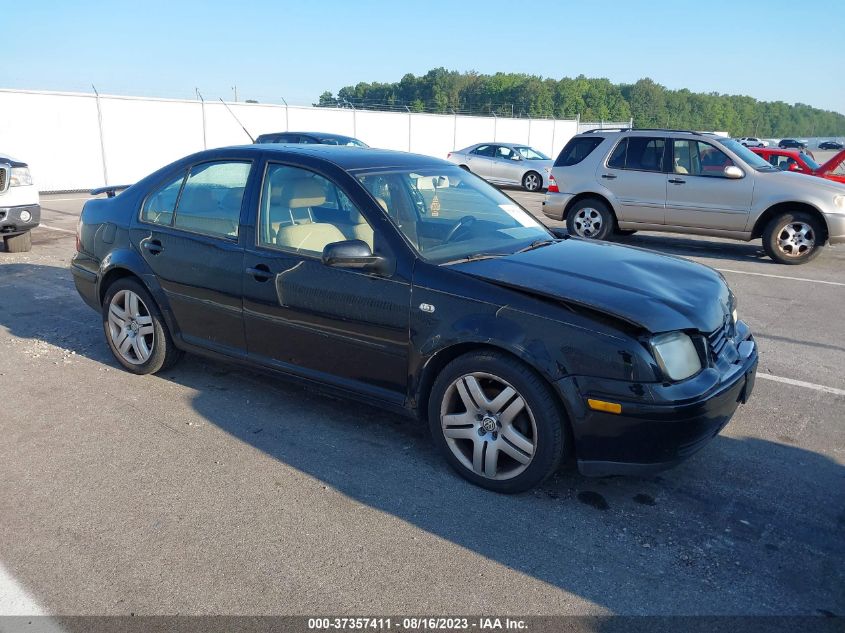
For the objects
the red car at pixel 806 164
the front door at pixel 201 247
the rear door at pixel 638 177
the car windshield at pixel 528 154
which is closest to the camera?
the front door at pixel 201 247

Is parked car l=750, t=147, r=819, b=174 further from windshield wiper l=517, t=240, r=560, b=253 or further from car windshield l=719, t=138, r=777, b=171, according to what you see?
windshield wiper l=517, t=240, r=560, b=253

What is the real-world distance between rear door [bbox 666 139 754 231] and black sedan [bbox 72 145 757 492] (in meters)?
6.49

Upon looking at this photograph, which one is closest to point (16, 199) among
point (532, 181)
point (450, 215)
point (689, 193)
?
point (450, 215)

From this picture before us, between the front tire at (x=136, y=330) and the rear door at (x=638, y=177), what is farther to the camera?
the rear door at (x=638, y=177)

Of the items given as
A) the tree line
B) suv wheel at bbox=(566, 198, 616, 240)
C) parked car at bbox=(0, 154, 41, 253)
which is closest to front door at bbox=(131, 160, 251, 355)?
parked car at bbox=(0, 154, 41, 253)

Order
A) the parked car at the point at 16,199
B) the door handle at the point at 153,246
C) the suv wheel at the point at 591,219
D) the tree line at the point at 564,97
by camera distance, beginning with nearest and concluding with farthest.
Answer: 1. the door handle at the point at 153,246
2. the parked car at the point at 16,199
3. the suv wheel at the point at 591,219
4. the tree line at the point at 564,97

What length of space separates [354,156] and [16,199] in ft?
22.9

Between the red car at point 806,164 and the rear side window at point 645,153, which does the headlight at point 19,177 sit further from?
the red car at point 806,164

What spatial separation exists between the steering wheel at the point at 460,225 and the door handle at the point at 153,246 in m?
2.04

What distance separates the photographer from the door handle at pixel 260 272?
14.0 feet

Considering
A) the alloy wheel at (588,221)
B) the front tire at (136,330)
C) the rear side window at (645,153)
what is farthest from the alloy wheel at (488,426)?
the rear side window at (645,153)

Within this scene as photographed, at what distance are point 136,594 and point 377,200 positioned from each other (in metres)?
2.31

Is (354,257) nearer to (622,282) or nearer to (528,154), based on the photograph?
(622,282)

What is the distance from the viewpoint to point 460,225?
4.27m
